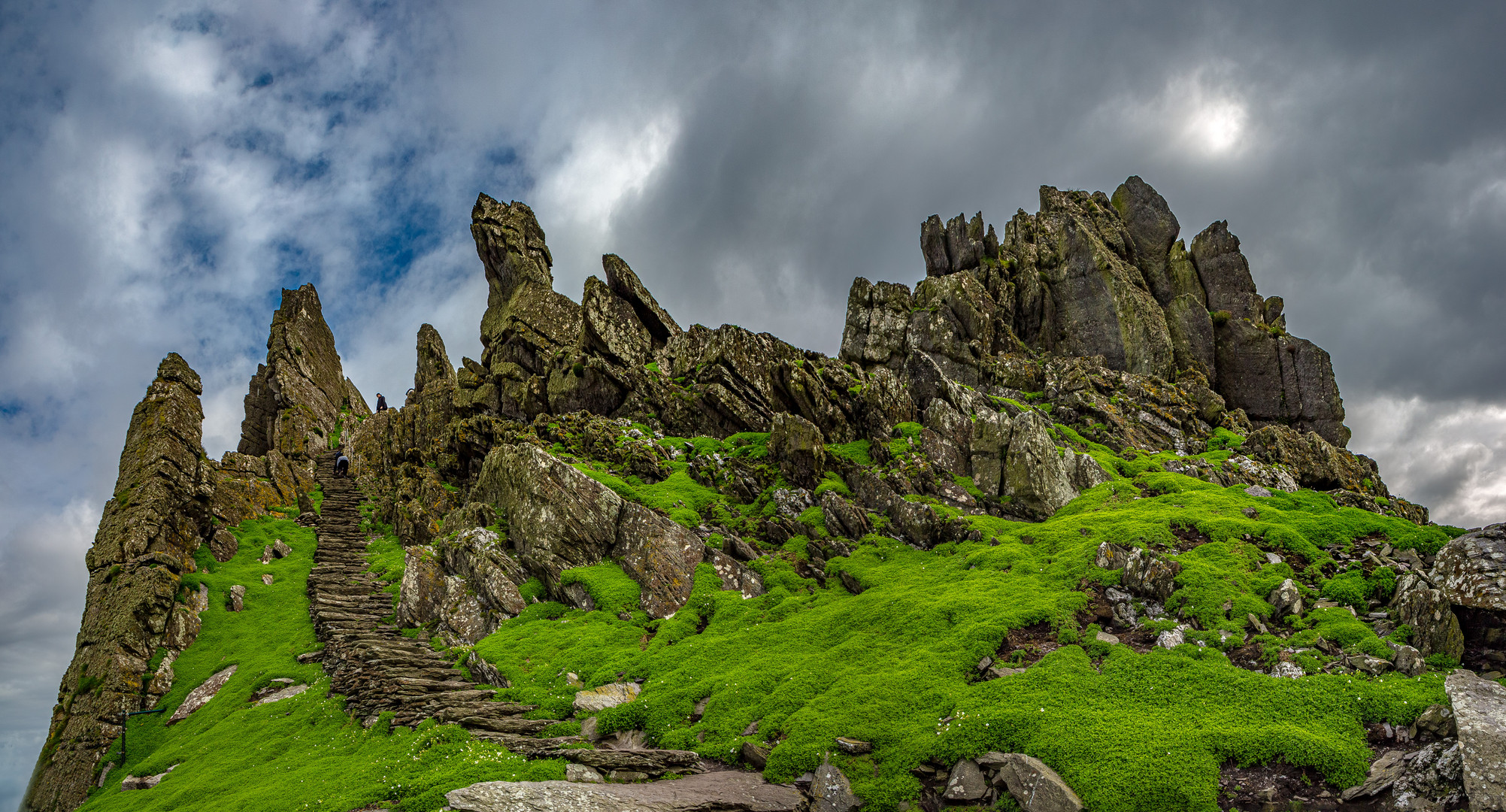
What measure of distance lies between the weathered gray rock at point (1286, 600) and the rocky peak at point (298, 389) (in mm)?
75545

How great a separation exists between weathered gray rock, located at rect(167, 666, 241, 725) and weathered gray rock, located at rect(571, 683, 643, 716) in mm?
20359

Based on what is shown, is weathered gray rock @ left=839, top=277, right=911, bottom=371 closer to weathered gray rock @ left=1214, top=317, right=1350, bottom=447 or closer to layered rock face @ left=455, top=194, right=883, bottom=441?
layered rock face @ left=455, top=194, right=883, bottom=441

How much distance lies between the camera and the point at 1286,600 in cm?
2289

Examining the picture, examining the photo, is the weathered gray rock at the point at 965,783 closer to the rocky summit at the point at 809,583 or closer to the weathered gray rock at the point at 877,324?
the rocky summit at the point at 809,583

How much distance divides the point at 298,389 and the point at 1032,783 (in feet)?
268

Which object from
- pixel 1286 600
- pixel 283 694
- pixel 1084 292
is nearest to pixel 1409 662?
pixel 1286 600

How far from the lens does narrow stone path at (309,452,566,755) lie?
2223 centimetres

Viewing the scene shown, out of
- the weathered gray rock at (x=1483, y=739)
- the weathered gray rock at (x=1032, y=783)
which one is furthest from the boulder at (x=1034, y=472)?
the weathered gray rock at (x=1032, y=783)

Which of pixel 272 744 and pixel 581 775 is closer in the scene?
pixel 581 775

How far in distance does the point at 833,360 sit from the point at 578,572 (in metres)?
27.8

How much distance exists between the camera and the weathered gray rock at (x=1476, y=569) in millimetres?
17781

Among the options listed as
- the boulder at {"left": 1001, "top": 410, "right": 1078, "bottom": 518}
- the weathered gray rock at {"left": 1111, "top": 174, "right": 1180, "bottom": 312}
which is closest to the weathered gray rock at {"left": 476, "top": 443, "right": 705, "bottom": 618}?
the boulder at {"left": 1001, "top": 410, "right": 1078, "bottom": 518}

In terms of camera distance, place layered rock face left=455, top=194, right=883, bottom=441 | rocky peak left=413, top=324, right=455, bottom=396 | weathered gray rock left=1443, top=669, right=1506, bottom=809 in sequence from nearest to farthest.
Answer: weathered gray rock left=1443, top=669, right=1506, bottom=809
layered rock face left=455, top=194, right=883, bottom=441
rocky peak left=413, top=324, right=455, bottom=396

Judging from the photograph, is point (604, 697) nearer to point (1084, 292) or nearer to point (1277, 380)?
point (1084, 292)
